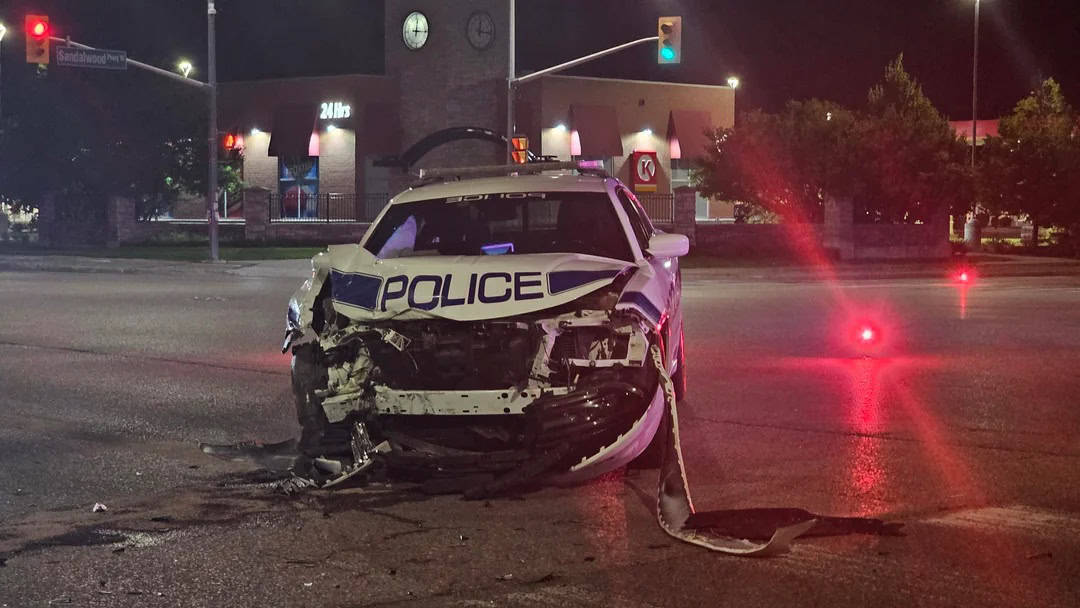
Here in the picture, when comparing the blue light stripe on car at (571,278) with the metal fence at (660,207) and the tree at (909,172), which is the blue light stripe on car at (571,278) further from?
the metal fence at (660,207)

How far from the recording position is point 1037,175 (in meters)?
49.4

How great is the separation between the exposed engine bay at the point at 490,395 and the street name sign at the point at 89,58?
2590cm

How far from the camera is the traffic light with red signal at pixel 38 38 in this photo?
29.3 m

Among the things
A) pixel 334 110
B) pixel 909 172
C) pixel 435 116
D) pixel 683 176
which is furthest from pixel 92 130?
pixel 909 172

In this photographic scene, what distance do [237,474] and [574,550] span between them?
2775 millimetres

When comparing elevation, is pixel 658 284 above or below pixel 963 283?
above

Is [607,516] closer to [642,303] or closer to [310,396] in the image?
[642,303]

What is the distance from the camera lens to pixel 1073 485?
25.7 feet

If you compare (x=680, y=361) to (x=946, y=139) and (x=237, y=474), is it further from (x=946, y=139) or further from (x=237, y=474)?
(x=946, y=139)

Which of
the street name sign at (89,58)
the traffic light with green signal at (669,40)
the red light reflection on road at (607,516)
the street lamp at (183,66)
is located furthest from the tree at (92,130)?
the red light reflection on road at (607,516)

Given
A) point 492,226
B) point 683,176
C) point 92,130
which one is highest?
point 92,130

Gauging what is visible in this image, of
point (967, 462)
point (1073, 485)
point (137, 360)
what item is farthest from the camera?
point (137, 360)

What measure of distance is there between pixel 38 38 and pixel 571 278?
25.1 m

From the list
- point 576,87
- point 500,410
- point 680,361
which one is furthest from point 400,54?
point 500,410
